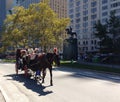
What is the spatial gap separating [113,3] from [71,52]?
59242 millimetres

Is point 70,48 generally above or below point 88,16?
Result: below

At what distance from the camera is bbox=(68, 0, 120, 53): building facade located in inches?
4970

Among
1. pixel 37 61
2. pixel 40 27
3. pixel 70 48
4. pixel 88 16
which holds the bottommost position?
pixel 37 61

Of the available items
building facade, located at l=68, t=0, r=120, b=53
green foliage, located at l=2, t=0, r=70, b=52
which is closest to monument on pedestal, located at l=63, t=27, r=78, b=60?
green foliage, located at l=2, t=0, r=70, b=52

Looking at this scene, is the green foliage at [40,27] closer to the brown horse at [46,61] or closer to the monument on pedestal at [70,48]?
the monument on pedestal at [70,48]

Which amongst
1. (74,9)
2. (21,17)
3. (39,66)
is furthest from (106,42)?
(74,9)

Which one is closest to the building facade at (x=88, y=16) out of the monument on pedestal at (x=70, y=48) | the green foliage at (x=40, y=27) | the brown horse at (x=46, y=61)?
the monument on pedestal at (x=70, y=48)

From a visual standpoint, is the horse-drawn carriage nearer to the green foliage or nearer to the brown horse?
the brown horse

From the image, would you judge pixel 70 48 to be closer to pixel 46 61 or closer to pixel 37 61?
pixel 37 61

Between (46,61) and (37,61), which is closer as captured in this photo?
(46,61)

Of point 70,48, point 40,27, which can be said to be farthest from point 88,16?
point 40,27

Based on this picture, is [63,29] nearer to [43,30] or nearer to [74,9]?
[43,30]

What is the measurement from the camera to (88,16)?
453ft

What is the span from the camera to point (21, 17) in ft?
232
